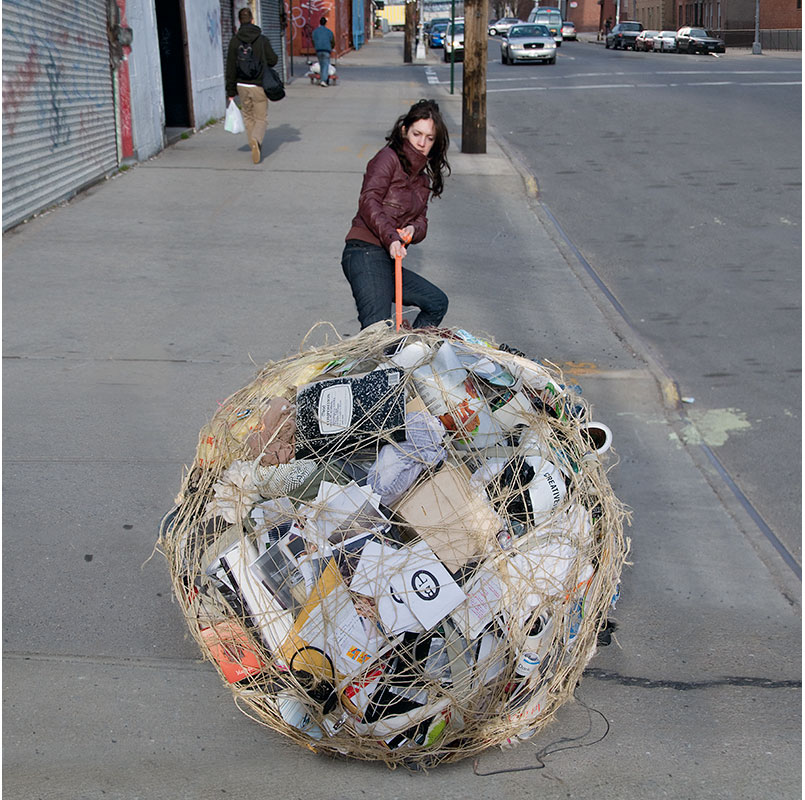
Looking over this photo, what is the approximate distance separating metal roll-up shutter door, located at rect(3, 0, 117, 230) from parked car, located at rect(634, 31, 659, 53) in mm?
46507

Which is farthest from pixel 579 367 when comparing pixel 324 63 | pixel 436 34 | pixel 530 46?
pixel 436 34

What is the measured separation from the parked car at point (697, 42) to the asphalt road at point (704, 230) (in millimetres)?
24421

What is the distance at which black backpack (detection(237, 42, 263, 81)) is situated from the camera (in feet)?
41.8

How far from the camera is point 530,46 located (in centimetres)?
3441

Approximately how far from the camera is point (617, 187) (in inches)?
510

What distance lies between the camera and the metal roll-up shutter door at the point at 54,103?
9773 mm

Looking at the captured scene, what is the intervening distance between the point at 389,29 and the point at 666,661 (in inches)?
4391

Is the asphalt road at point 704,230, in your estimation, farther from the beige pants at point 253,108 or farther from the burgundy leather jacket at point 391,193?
the beige pants at point 253,108

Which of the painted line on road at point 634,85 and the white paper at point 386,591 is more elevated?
the painted line on road at point 634,85

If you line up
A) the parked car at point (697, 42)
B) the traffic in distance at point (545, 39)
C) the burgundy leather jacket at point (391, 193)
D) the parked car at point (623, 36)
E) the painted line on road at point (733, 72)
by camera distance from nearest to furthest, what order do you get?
the burgundy leather jacket at point (391, 193) < the painted line on road at point (733, 72) < the traffic in distance at point (545, 39) < the parked car at point (697, 42) < the parked car at point (623, 36)

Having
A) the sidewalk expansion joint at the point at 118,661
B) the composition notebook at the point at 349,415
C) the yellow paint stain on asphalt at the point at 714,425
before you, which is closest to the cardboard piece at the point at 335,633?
the composition notebook at the point at 349,415

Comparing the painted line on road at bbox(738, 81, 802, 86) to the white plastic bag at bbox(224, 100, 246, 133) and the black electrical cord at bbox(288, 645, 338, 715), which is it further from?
the black electrical cord at bbox(288, 645, 338, 715)

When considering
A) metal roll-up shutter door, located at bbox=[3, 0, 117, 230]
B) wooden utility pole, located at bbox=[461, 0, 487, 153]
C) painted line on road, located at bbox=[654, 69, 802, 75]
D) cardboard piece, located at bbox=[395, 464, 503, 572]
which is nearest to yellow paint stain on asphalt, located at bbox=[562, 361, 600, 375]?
cardboard piece, located at bbox=[395, 464, 503, 572]

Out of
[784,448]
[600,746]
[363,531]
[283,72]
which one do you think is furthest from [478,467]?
[283,72]
